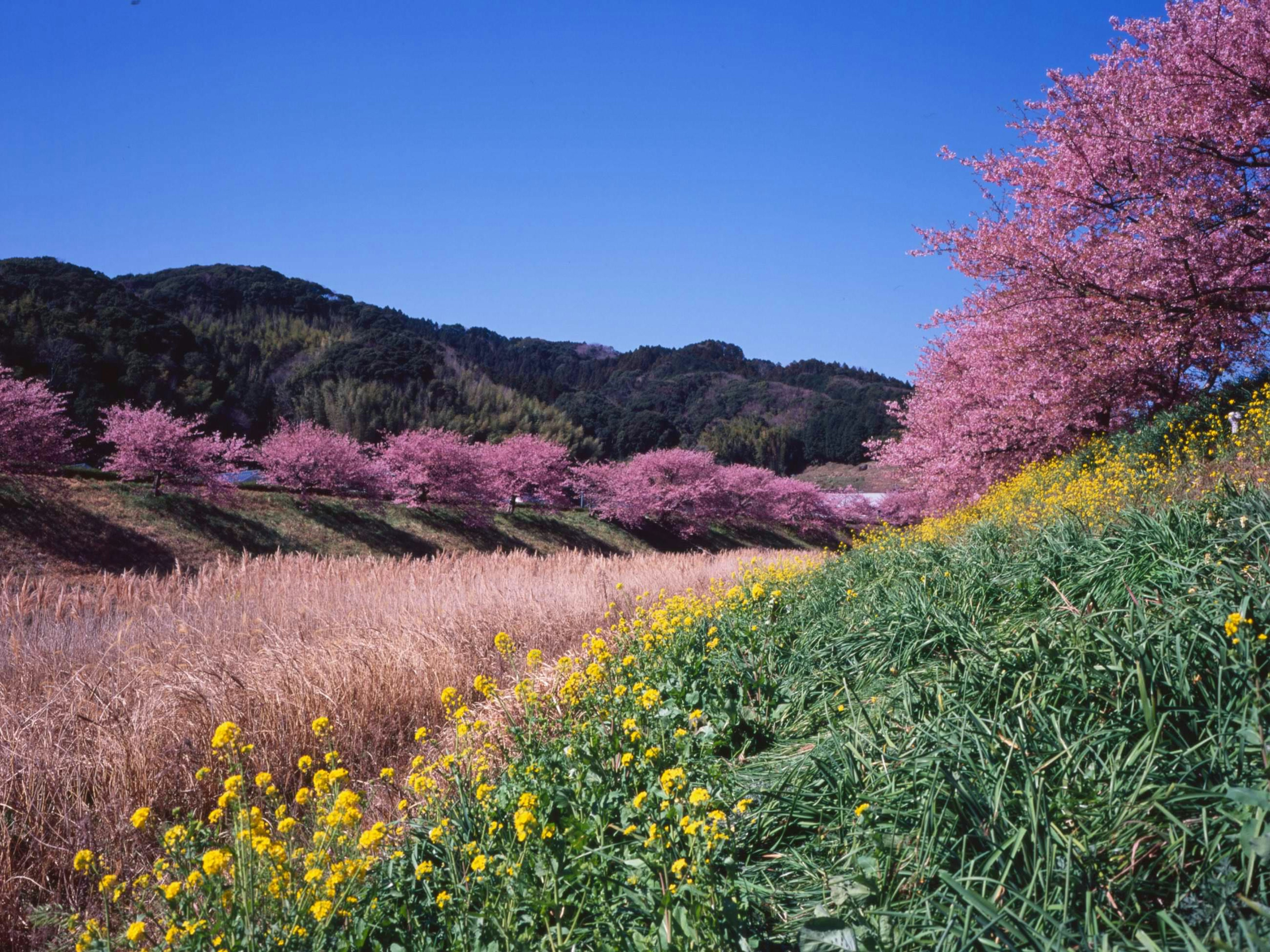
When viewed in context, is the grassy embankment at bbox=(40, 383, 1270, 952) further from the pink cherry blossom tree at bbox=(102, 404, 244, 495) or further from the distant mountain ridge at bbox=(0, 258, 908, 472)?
the distant mountain ridge at bbox=(0, 258, 908, 472)

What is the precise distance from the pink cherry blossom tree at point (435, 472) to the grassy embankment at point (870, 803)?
2203 centimetres

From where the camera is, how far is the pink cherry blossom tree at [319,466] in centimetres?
→ 2295

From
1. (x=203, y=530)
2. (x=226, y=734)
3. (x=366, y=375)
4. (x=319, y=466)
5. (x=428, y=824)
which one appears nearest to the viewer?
(x=226, y=734)

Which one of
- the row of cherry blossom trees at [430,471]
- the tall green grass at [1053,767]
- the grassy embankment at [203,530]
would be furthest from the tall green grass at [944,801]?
the row of cherry blossom trees at [430,471]

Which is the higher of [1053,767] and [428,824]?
[1053,767]

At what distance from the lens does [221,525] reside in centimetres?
1986

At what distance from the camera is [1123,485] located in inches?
260

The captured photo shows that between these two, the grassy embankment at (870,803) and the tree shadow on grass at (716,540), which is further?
the tree shadow on grass at (716,540)

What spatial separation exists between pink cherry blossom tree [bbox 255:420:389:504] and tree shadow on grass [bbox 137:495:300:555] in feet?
8.55

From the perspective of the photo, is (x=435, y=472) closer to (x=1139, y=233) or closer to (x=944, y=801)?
(x=1139, y=233)

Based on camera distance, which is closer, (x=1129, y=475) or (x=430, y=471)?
(x=1129, y=475)

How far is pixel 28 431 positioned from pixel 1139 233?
22288mm

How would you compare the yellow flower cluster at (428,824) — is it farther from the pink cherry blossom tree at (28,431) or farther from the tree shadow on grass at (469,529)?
the tree shadow on grass at (469,529)

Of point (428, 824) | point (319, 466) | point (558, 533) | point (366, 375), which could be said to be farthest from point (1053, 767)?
point (366, 375)
